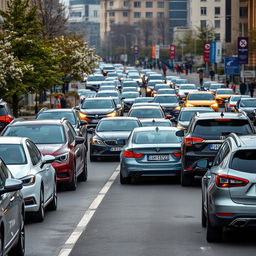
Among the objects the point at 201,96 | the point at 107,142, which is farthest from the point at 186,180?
the point at 201,96

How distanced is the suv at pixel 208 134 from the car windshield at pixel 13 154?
18.7ft

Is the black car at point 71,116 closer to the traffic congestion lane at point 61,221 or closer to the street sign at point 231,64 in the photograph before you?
the traffic congestion lane at point 61,221

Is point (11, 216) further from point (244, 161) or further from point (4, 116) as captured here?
point (4, 116)

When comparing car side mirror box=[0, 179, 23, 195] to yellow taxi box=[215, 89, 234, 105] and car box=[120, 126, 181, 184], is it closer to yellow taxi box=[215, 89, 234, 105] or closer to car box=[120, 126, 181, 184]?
car box=[120, 126, 181, 184]

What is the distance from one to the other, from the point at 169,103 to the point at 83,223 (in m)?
41.8

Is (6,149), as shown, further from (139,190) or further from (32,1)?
(32,1)

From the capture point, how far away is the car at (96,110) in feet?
158

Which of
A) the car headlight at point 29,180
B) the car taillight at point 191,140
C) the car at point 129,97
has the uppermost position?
the car headlight at point 29,180

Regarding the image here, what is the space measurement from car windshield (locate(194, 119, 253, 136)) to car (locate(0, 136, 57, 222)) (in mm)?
4974

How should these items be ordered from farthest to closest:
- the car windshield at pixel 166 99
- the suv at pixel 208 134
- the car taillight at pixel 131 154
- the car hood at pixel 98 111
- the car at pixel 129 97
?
the car at pixel 129 97
the car windshield at pixel 166 99
the car hood at pixel 98 111
the car taillight at pixel 131 154
the suv at pixel 208 134

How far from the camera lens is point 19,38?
50719mm

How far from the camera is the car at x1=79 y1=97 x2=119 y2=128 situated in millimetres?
48281

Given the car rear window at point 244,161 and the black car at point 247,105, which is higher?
the car rear window at point 244,161

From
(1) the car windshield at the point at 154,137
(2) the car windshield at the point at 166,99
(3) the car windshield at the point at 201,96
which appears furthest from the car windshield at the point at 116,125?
(3) the car windshield at the point at 201,96
